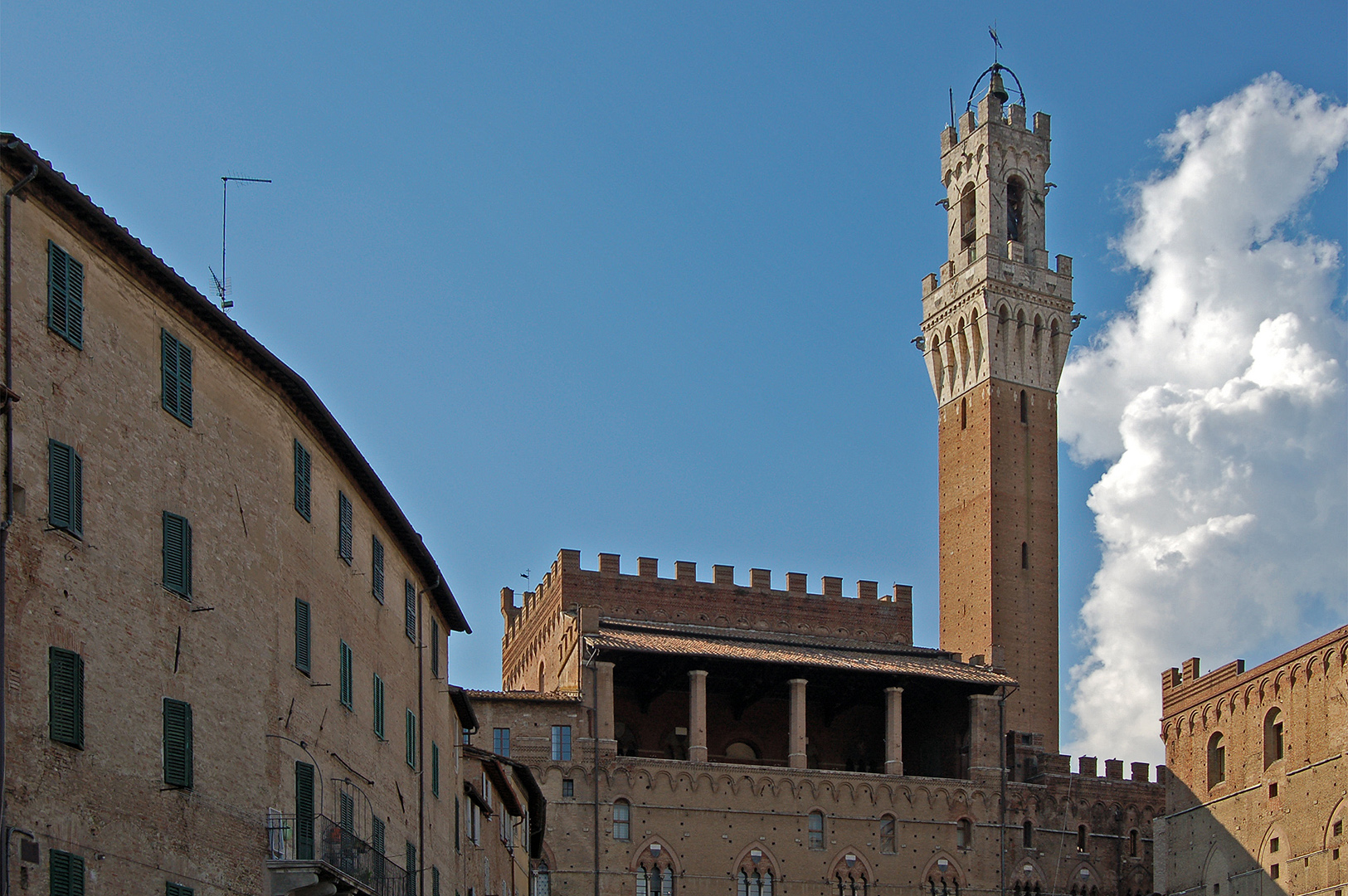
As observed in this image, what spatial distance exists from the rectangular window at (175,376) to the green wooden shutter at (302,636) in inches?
154

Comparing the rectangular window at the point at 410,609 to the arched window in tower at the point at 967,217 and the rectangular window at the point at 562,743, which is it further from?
the arched window in tower at the point at 967,217

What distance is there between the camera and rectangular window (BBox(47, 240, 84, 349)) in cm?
2098

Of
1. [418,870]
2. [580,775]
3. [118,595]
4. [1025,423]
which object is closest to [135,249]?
[118,595]

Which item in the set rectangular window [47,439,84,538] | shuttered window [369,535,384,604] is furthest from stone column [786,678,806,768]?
rectangular window [47,439,84,538]

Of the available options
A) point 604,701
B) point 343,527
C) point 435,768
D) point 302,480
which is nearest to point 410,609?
point 435,768

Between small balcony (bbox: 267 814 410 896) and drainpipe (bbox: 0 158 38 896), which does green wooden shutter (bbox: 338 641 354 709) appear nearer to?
small balcony (bbox: 267 814 410 896)

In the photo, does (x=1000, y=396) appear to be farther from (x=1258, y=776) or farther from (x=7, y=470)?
(x=7, y=470)

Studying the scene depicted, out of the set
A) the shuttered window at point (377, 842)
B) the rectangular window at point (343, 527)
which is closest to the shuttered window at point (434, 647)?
the shuttered window at point (377, 842)

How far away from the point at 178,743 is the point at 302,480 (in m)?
5.93

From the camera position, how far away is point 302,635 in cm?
2709

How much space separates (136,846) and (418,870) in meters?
11.5

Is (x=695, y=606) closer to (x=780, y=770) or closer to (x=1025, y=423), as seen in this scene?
(x=780, y=770)

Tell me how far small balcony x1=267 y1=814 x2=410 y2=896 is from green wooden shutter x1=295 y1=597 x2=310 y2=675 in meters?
2.03

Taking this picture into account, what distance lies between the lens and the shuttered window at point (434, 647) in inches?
1409
